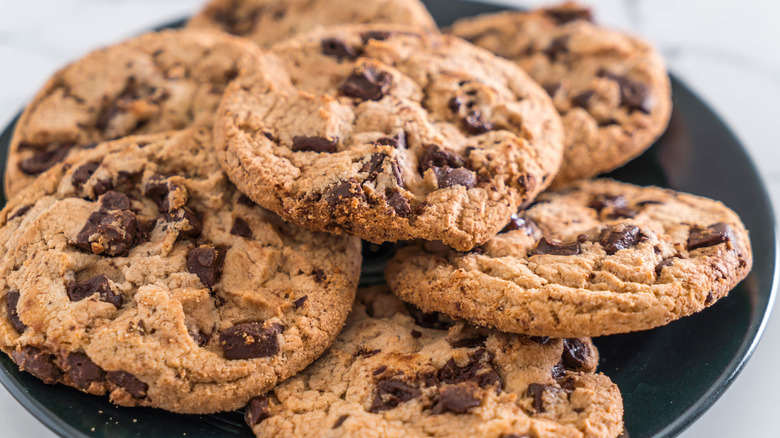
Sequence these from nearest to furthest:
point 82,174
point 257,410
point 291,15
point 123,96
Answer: point 257,410, point 82,174, point 123,96, point 291,15

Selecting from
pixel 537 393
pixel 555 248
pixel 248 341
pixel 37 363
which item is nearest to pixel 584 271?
pixel 555 248

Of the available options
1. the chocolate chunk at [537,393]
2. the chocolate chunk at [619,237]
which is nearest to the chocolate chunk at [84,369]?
the chocolate chunk at [537,393]

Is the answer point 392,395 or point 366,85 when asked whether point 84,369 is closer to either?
point 392,395

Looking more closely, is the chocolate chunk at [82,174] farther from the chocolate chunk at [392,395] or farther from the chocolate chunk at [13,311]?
the chocolate chunk at [392,395]

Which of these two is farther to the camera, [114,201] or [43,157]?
[43,157]

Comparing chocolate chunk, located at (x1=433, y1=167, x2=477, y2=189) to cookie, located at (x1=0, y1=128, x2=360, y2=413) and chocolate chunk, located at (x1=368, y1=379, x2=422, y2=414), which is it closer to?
cookie, located at (x1=0, y1=128, x2=360, y2=413)

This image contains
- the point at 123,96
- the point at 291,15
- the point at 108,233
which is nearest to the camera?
the point at 108,233

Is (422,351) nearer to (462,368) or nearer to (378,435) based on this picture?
(462,368)
